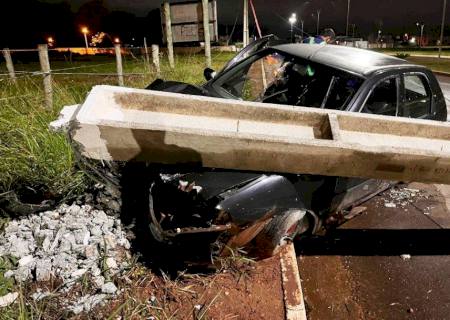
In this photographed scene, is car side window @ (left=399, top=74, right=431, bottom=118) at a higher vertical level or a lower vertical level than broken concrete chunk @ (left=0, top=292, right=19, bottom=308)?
higher

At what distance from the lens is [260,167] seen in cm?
219

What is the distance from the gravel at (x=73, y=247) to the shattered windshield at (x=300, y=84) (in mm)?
1992

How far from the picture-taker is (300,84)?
3.81m

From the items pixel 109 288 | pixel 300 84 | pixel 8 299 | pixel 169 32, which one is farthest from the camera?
pixel 169 32

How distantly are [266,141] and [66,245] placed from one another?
1.78m

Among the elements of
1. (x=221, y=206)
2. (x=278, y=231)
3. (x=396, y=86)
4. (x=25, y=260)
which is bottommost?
(x=25, y=260)

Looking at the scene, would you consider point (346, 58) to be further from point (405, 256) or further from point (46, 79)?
point (46, 79)

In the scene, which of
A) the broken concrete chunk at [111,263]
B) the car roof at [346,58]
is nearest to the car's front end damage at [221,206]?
the broken concrete chunk at [111,263]

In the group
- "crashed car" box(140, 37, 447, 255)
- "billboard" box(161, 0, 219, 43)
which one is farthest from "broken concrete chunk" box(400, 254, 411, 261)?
"billboard" box(161, 0, 219, 43)

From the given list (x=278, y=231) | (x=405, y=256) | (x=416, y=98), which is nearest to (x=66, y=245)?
(x=278, y=231)

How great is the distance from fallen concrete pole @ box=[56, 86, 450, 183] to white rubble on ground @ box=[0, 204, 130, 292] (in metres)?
0.96

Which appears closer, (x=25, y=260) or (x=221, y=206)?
(x=221, y=206)

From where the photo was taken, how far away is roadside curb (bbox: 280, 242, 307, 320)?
256 centimetres

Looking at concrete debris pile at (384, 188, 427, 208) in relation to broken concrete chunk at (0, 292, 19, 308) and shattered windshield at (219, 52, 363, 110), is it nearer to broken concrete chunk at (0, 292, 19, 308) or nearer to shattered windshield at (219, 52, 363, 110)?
shattered windshield at (219, 52, 363, 110)
